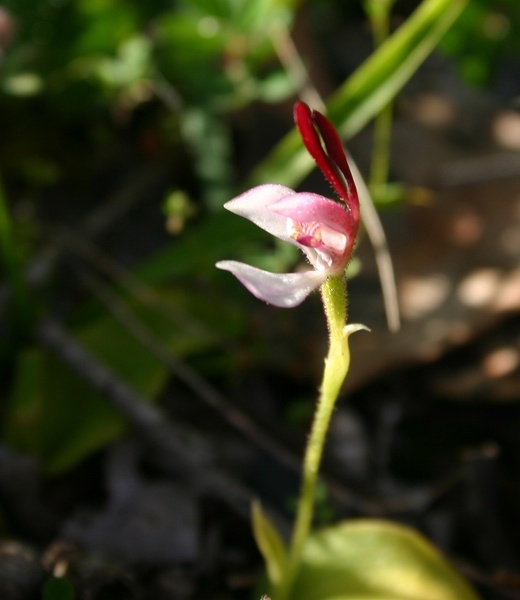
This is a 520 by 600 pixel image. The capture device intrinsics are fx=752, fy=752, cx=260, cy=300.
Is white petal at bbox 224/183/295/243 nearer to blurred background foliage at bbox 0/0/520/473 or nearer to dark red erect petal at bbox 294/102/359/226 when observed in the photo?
dark red erect petal at bbox 294/102/359/226

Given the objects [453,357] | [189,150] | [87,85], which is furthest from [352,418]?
[87,85]

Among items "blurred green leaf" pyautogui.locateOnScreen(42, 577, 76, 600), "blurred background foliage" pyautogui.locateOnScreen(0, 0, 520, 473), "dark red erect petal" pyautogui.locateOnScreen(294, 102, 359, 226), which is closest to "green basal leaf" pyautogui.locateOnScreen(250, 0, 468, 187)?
"blurred background foliage" pyautogui.locateOnScreen(0, 0, 520, 473)

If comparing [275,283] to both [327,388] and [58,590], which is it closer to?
[327,388]

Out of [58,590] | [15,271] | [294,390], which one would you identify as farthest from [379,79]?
[58,590]

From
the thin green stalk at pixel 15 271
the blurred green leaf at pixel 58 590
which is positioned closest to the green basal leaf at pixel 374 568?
the blurred green leaf at pixel 58 590

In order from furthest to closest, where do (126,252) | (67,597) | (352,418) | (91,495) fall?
1. (126,252)
2. (352,418)
3. (91,495)
4. (67,597)

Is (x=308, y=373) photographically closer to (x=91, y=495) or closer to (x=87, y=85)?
(x=91, y=495)
